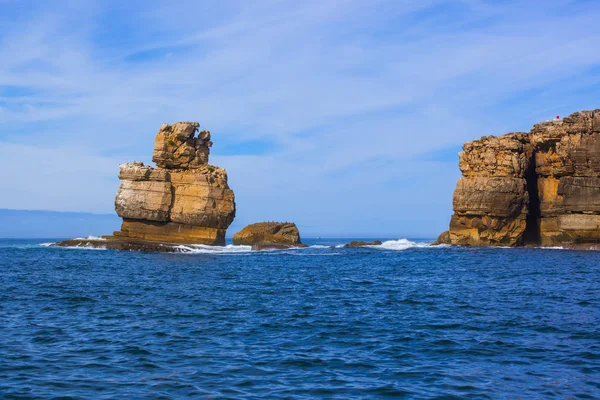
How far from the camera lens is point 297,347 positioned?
1908cm

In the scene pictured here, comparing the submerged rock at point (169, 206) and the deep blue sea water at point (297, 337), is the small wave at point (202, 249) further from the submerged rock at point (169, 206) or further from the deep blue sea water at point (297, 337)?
the deep blue sea water at point (297, 337)

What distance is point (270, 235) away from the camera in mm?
90938

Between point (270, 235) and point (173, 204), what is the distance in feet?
72.2

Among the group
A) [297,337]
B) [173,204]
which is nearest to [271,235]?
[173,204]

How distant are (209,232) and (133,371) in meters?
57.3

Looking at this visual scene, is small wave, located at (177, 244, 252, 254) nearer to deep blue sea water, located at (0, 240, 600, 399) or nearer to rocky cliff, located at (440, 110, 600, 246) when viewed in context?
deep blue sea water, located at (0, 240, 600, 399)

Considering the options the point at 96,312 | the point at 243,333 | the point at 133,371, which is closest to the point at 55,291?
the point at 96,312

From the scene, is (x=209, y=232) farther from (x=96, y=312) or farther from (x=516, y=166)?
(x=96, y=312)

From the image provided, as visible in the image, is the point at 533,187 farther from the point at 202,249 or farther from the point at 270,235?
the point at 202,249

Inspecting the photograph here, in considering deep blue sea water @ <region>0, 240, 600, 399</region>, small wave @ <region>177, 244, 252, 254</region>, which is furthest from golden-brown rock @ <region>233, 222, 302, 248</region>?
deep blue sea water @ <region>0, 240, 600, 399</region>

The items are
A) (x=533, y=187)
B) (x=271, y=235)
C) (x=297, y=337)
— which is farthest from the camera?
(x=271, y=235)

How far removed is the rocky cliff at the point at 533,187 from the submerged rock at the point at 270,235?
2336 centimetres

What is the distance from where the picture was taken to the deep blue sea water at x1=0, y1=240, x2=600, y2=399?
48.8 feet

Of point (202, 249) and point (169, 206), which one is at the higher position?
point (169, 206)
